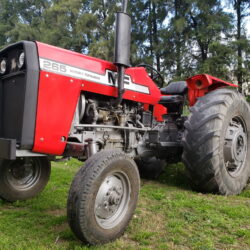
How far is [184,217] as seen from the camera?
9.73 ft

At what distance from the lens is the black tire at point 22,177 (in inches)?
131

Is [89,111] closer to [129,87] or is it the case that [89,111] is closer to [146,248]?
[129,87]

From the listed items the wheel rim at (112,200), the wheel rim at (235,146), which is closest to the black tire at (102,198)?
the wheel rim at (112,200)

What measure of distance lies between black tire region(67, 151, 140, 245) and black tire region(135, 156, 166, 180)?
1932 mm

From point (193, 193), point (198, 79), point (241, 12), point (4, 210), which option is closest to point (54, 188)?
point (4, 210)

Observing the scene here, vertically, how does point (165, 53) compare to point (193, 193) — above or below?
above

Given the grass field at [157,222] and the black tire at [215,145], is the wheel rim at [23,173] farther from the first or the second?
the black tire at [215,145]

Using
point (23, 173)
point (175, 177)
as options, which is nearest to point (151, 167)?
point (175, 177)

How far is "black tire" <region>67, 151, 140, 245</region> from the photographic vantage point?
7.13ft

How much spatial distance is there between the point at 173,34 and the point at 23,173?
49.8 feet

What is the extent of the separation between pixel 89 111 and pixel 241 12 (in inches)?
567

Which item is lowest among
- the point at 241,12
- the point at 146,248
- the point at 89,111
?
the point at 146,248

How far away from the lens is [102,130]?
3.17 metres

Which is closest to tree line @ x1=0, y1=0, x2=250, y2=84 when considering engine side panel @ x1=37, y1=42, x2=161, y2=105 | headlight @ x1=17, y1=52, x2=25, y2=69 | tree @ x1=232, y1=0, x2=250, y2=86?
tree @ x1=232, y1=0, x2=250, y2=86
